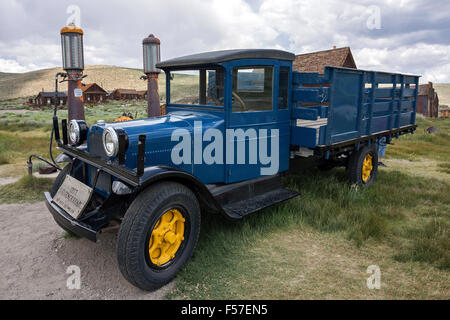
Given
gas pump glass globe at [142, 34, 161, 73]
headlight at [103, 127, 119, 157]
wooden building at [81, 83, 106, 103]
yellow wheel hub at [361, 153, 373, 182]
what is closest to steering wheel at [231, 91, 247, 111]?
headlight at [103, 127, 119, 157]

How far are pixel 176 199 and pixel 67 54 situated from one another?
18.8ft

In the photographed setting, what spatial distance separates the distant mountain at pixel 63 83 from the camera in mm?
62312

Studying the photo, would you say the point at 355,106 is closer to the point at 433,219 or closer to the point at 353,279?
the point at 433,219

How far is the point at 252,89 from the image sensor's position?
4.03 meters

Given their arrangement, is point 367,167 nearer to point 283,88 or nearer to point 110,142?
point 283,88

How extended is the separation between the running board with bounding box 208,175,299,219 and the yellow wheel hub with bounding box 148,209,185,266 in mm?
594

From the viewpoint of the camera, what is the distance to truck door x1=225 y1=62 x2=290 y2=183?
12.8 ft

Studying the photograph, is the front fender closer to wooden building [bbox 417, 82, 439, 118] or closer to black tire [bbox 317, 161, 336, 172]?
black tire [bbox 317, 161, 336, 172]

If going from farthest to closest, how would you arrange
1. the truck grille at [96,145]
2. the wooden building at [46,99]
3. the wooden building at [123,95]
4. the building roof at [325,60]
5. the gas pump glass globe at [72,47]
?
the wooden building at [123,95] < the wooden building at [46,99] < the building roof at [325,60] < the gas pump glass globe at [72,47] < the truck grille at [96,145]

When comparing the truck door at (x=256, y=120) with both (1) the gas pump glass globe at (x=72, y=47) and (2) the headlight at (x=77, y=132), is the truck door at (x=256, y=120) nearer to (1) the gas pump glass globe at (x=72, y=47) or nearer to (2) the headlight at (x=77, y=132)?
(2) the headlight at (x=77, y=132)

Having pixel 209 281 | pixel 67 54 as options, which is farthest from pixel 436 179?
pixel 67 54

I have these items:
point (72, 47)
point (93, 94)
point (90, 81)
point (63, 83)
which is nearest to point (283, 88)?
point (72, 47)

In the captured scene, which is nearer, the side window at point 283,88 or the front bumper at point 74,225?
the front bumper at point 74,225

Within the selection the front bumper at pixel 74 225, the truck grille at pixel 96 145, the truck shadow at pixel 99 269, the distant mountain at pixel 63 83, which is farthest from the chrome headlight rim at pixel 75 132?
the distant mountain at pixel 63 83
